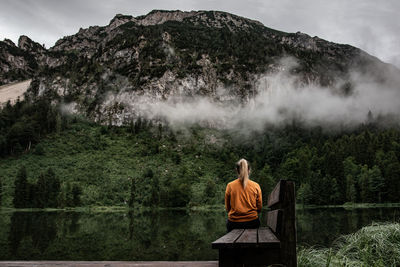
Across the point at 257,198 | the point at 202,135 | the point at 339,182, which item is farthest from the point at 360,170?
the point at 257,198

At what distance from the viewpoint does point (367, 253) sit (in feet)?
21.2

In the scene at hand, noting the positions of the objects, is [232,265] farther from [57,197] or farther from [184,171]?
[184,171]

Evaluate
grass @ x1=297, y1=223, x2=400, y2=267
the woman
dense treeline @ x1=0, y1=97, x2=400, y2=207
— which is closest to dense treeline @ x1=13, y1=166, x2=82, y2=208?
dense treeline @ x1=0, y1=97, x2=400, y2=207

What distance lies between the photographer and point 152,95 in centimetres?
18512

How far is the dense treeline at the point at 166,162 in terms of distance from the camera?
88062mm

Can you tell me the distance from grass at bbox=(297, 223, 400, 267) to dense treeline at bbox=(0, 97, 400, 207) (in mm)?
83995

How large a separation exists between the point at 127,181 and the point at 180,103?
91.8 m

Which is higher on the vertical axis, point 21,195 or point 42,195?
point 21,195

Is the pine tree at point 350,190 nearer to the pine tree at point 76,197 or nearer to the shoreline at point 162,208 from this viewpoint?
the shoreline at point 162,208

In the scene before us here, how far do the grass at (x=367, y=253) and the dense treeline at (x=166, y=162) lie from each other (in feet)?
276

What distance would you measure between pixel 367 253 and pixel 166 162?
127 m

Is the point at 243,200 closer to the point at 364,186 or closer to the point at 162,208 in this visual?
the point at 162,208

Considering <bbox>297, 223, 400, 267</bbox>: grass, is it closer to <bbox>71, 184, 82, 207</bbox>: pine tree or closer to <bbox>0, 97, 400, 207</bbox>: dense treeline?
<bbox>71, 184, 82, 207</bbox>: pine tree

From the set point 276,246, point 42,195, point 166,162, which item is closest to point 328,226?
point 276,246
